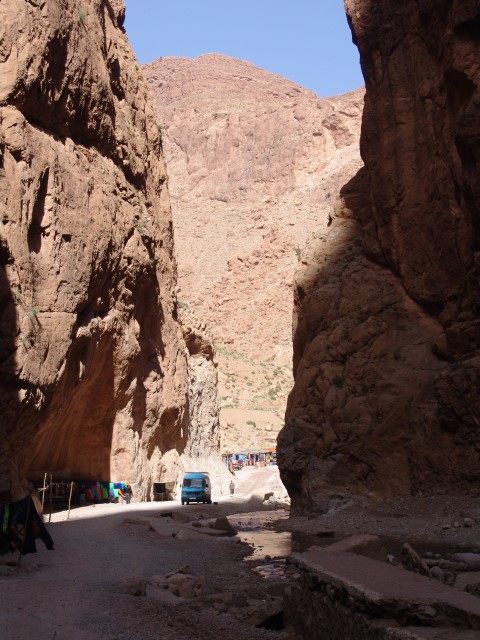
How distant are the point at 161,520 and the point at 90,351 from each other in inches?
305

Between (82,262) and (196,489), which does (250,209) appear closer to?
(196,489)

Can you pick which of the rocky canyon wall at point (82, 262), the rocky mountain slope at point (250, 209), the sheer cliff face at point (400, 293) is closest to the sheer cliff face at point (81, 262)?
the rocky canyon wall at point (82, 262)

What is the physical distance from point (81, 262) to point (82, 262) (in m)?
0.08

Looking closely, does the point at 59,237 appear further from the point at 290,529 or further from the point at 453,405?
the point at 453,405

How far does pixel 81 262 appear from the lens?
81.9 feet

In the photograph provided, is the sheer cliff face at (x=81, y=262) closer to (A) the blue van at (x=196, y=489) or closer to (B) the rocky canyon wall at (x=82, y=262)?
(B) the rocky canyon wall at (x=82, y=262)

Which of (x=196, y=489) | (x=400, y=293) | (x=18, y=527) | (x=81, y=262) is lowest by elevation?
(x=196, y=489)

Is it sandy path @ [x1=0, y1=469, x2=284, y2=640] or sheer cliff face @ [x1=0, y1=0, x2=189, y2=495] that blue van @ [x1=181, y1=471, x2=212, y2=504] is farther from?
sandy path @ [x1=0, y1=469, x2=284, y2=640]

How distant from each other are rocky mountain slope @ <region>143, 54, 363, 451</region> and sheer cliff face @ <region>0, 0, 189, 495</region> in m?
40.2

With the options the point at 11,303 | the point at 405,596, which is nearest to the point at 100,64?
the point at 11,303

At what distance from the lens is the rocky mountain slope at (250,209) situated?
87188 millimetres

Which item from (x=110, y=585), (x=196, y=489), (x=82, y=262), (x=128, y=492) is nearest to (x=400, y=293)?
(x=82, y=262)

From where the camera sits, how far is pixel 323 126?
436 ft

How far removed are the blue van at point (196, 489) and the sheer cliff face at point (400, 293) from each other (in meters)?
6.43
